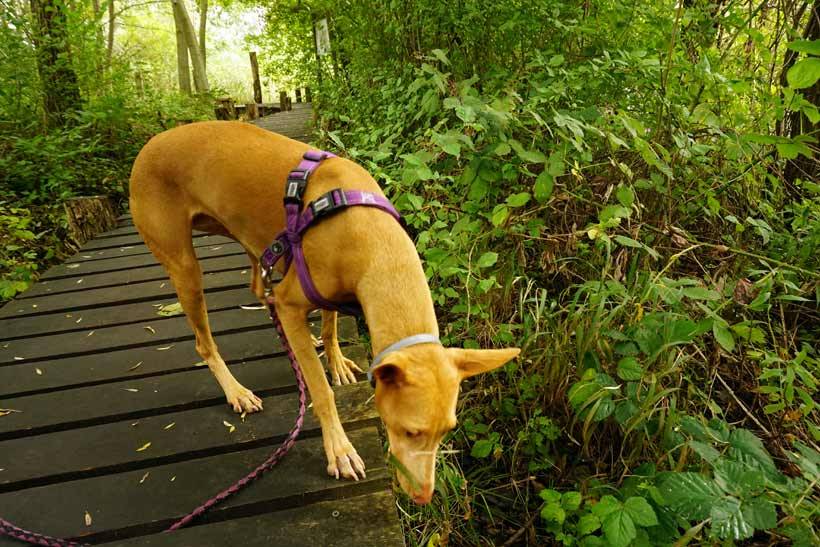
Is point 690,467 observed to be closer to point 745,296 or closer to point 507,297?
point 745,296

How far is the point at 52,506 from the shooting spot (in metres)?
2.04

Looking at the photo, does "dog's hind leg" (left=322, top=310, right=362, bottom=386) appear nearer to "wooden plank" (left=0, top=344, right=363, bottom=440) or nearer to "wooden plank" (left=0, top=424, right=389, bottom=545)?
"wooden plank" (left=0, top=344, right=363, bottom=440)

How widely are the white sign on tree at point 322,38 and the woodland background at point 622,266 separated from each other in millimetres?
4837

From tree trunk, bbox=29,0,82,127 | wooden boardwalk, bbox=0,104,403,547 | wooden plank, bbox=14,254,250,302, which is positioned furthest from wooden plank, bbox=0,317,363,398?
tree trunk, bbox=29,0,82,127

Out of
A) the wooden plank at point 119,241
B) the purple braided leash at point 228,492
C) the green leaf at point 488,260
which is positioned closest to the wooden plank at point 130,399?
the purple braided leash at point 228,492

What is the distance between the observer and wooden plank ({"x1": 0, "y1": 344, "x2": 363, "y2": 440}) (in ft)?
8.30

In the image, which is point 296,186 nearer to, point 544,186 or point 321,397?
point 321,397

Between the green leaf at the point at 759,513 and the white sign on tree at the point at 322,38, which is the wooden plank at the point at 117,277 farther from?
the white sign on tree at the point at 322,38

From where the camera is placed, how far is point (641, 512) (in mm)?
1771

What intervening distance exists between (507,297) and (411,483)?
4.55 ft

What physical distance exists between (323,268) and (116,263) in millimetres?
3556

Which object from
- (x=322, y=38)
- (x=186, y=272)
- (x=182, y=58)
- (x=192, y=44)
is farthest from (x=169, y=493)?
(x=182, y=58)

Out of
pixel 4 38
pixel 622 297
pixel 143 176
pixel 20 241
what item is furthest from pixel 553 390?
pixel 4 38

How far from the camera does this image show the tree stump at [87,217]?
17.5ft
